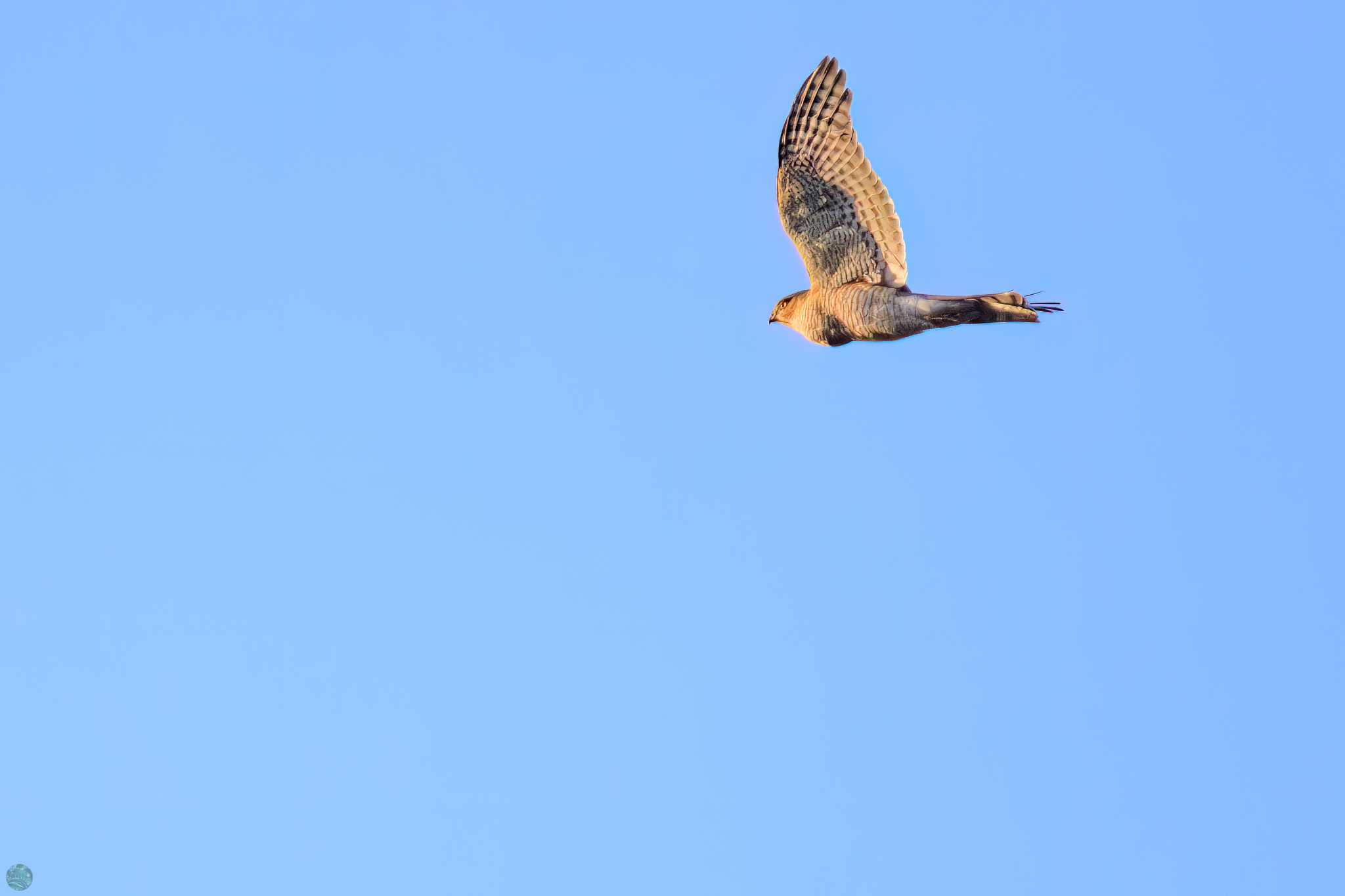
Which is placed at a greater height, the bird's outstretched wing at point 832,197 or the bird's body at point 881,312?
the bird's outstretched wing at point 832,197

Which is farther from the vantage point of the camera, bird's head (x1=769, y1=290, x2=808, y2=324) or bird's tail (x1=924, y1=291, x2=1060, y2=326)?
bird's head (x1=769, y1=290, x2=808, y2=324)

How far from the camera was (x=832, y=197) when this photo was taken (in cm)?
1777

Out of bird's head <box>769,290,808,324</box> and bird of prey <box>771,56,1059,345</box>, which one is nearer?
bird of prey <box>771,56,1059,345</box>

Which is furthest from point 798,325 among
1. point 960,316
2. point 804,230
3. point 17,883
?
point 17,883

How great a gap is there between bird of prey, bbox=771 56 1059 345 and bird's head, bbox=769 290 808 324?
0.41 metres

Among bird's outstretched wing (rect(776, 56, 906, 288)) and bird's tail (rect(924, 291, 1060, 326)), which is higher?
bird's outstretched wing (rect(776, 56, 906, 288))

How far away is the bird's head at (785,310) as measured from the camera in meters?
18.8

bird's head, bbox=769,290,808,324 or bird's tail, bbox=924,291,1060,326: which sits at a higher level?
bird's head, bbox=769,290,808,324

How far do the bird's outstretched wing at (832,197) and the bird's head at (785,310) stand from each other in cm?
62

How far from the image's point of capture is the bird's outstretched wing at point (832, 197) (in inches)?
691

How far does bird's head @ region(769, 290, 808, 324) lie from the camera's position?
61.6 ft

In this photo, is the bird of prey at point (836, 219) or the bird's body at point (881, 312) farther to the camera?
the bird of prey at point (836, 219)

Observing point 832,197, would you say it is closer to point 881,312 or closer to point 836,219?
point 836,219

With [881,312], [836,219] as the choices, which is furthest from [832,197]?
[881,312]
